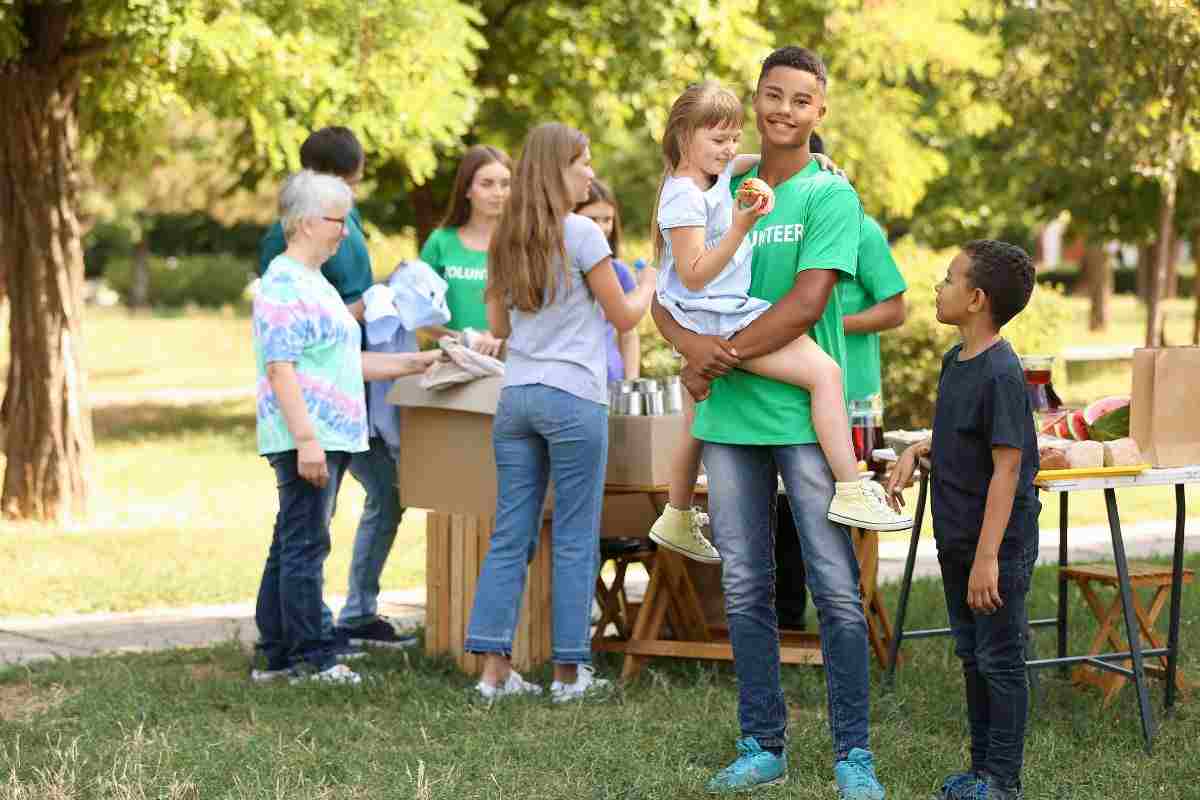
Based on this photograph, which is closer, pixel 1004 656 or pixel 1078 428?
pixel 1004 656

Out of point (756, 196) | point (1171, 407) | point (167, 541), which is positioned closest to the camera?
point (756, 196)

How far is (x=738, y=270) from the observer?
431 cm

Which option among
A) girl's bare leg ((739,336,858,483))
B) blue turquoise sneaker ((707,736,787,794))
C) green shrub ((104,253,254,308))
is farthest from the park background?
green shrub ((104,253,254,308))

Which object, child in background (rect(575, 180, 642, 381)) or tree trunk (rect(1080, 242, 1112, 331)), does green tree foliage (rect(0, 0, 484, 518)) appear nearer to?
child in background (rect(575, 180, 642, 381))

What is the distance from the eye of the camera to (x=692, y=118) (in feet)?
14.6

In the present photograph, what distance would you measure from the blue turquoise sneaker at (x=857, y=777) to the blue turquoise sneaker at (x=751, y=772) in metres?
0.21

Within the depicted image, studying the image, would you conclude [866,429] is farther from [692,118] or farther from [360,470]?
[360,470]

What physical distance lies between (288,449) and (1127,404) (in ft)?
9.29

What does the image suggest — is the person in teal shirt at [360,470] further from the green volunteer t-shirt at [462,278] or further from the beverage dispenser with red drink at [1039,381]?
the beverage dispenser with red drink at [1039,381]

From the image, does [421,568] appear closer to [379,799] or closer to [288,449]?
[288,449]

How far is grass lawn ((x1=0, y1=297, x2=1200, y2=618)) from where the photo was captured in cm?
816

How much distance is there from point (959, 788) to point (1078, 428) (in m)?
1.39

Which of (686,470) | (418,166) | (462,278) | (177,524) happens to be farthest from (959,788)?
(418,166)

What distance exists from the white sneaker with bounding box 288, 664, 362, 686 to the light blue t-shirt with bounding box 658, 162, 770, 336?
215cm
